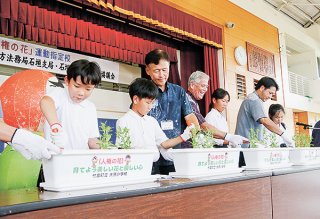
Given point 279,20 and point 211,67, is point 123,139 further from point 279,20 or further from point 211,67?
point 279,20

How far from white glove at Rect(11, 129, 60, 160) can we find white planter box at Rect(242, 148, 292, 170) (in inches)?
35.5

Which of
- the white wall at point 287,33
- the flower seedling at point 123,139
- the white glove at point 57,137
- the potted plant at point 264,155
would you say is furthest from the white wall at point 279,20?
the white glove at point 57,137

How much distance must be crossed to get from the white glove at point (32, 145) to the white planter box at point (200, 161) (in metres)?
0.48

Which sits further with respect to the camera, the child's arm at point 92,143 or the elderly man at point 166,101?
the elderly man at point 166,101

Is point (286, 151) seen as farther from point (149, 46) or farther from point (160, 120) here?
point (149, 46)

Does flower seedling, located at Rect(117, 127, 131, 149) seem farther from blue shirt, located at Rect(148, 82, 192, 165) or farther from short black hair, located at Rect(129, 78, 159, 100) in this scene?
blue shirt, located at Rect(148, 82, 192, 165)

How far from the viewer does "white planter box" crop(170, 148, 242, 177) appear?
1174 mm

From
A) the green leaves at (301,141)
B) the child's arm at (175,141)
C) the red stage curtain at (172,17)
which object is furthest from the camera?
the red stage curtain at (172,17)

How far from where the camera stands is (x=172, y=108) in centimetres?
190

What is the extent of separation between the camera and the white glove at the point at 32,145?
86cm

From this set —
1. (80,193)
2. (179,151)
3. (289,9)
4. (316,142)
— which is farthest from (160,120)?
(289,9)

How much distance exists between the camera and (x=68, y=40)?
3.25 meters

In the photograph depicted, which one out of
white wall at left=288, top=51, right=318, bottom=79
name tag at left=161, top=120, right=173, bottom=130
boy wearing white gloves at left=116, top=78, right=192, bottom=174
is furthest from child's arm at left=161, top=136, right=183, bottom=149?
white wall at left=288, top=51, right=318, bottom=79

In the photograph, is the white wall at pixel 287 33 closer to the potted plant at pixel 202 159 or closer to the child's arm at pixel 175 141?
the child's arm at pixel 175 141
